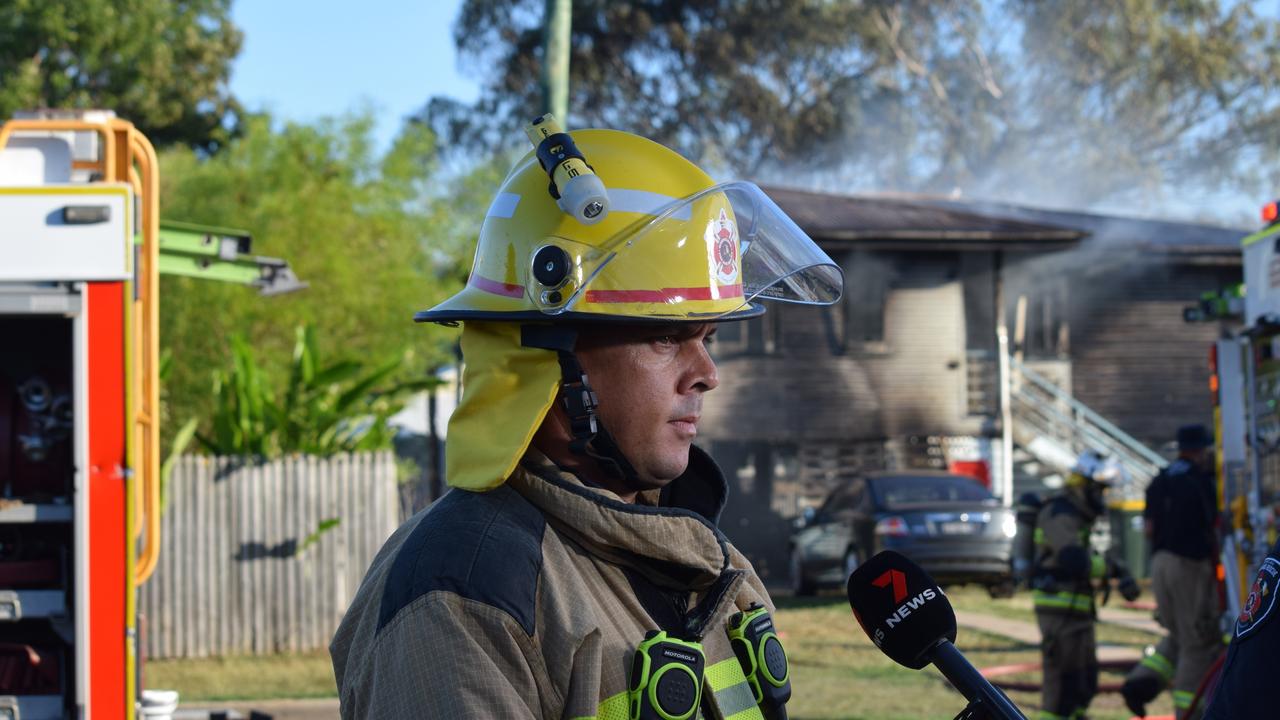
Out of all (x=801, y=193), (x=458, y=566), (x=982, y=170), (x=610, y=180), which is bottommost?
(x=458, y=566)

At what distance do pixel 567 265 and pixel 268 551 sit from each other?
11090mm

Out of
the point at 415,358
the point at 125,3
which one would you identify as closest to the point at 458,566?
the point at 415,358

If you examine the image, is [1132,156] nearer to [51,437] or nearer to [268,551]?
[268,551]

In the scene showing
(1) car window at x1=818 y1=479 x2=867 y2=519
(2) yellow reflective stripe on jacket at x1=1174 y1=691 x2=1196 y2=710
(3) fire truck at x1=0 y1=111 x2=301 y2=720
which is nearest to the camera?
(3) fire truck at x1=0 y1=111 x2=301 y2=720

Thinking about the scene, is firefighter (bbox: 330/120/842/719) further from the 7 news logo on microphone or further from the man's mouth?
the 7 news logo on microphone

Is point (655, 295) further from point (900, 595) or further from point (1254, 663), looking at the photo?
point (1254, 663)

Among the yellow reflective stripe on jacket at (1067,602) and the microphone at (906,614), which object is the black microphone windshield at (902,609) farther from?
the yellow reflective stripe on jacket at (1067,602)

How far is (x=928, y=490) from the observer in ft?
57.6

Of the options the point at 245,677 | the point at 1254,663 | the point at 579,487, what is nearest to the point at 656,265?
the point at 579,487

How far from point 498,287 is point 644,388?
28cm

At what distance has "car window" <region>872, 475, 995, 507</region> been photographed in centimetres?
1736

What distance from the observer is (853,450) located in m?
24.7

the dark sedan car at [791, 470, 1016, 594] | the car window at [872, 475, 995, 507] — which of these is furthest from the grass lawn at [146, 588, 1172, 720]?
the car window at [872, 475, 995, 507]

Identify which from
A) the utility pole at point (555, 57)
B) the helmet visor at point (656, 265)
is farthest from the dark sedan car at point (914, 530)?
the helmet visor at point (656, 265)
